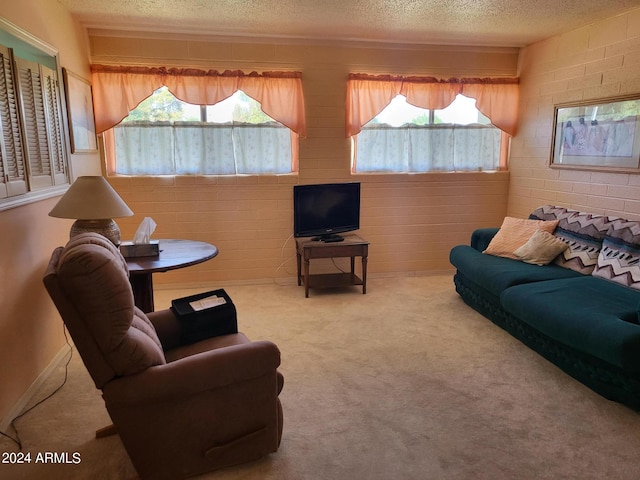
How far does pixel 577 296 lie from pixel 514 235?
1.09m

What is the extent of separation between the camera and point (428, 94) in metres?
4.50

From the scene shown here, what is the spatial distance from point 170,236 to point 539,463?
3.55m

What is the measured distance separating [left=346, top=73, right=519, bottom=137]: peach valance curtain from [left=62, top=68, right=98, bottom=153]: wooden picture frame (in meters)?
2.33

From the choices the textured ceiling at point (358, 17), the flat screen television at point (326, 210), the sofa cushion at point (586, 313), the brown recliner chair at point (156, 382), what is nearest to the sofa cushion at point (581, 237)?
the sofa cushion at point (586, 313)

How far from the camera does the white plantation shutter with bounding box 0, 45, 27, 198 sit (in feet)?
7.48

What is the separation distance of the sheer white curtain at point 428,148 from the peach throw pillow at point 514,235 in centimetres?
108

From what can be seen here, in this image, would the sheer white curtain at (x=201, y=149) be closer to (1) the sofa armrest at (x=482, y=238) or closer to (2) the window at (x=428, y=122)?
(2) the window at (x=428, y=122)

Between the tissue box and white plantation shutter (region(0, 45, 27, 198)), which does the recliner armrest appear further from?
white plantation shutter (region(0, 45, 27, 198))

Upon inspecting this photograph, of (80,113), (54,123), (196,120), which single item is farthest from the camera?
(196,120)

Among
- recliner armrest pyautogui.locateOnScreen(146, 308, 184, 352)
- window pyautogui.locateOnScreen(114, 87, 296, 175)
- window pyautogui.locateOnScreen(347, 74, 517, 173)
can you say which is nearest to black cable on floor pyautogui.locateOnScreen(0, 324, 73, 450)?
recliner armrest pyautogui.locateOnScreen(146, 308, 184, 352)

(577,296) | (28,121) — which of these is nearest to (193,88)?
(28,121)

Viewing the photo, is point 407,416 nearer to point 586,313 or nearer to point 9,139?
point 586,313

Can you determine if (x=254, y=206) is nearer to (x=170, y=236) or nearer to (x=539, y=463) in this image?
(x=170, y=236)

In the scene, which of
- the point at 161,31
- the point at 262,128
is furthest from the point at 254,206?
the point at 161,31
